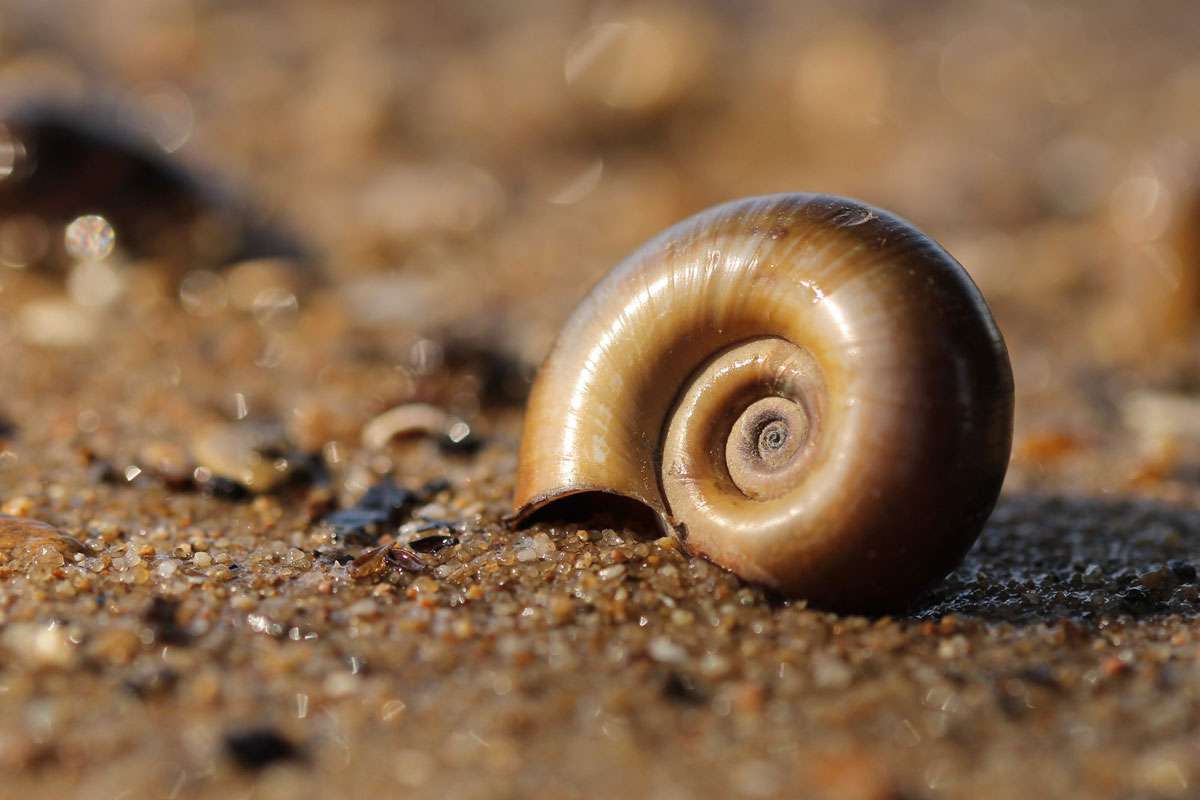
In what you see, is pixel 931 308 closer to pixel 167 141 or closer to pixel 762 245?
pixel 762 245

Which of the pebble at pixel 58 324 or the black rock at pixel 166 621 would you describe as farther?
the pebble at pixel 58 324

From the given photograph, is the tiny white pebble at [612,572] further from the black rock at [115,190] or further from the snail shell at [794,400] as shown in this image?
the black rock at [115,190]

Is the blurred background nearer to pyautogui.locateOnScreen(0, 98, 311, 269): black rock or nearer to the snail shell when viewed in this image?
pyautogui.locateOnScreen(0, 98, 311, 269): black rock

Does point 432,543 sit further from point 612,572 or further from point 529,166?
point 529,166

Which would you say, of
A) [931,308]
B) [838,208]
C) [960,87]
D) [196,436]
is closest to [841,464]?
[931,308]

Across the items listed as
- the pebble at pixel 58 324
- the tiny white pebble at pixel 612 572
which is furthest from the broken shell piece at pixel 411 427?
the pebble at pixel 58 324

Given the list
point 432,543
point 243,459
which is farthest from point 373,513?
point 243,459
